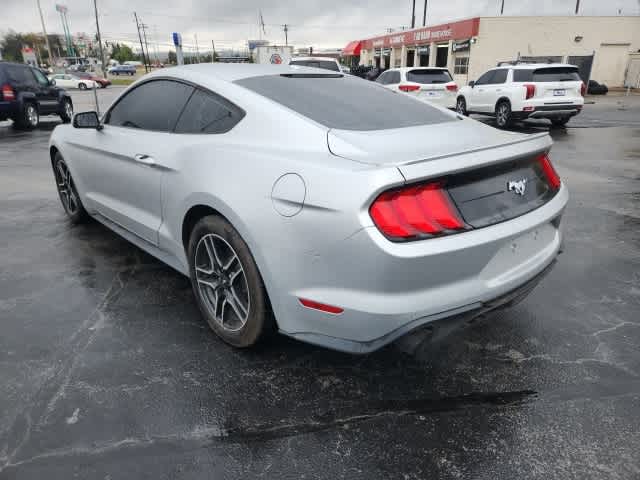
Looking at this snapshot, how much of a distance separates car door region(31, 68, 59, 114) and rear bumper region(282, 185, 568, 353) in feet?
52.7

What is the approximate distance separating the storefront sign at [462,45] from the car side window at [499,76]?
71.4 feet

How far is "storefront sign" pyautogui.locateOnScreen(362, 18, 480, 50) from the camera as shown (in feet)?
111

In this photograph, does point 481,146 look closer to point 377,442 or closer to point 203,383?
point 377,442

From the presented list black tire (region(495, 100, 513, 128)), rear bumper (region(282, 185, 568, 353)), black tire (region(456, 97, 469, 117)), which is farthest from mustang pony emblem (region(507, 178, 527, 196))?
black tire (region(456, 97, 469, 117))

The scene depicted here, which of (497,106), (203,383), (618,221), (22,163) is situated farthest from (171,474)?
(497,106)

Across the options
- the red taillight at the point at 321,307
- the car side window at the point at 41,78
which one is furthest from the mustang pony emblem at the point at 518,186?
the car side window at the point at 41,78

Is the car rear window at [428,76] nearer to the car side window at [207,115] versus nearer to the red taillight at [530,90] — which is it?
the red taillight at [530,90]

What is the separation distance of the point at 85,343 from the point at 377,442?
1.84 m

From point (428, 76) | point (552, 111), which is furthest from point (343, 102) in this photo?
point (428, 76)

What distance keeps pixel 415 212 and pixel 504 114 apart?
43.6ft

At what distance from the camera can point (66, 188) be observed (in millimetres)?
5047

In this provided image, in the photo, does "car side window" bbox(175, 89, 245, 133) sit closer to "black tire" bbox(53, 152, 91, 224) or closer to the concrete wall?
"black tire" bbox(53, 152, 91, 224)

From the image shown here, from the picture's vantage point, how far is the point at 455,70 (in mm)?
36312

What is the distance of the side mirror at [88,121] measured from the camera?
12.9 ft
